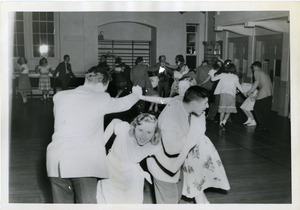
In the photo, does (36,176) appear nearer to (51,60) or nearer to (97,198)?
(97,198)

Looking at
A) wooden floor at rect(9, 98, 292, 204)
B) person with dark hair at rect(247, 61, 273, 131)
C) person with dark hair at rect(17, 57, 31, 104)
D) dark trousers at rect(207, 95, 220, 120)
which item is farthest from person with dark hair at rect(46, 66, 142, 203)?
person with dark hair at rect(17, 57, 31, 104)

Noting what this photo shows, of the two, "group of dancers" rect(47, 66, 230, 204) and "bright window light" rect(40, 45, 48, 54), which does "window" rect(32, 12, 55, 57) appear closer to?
"bright window light" rect(40, 45, 48, 54)

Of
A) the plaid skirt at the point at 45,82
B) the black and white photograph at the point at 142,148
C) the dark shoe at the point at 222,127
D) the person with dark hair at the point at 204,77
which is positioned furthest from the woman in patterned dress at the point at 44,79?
the dark shoe at the point at 222,127

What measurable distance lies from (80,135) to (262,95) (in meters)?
3.03

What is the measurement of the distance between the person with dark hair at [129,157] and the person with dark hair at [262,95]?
254cm

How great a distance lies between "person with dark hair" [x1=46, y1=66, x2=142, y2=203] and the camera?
201cm

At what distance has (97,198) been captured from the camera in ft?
7.20

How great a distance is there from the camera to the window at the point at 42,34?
7007 mm

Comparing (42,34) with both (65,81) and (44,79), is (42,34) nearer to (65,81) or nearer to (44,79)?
(44,79)

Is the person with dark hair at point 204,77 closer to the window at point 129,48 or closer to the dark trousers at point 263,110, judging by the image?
the dark trousers at point 263,110

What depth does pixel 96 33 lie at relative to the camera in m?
7.33

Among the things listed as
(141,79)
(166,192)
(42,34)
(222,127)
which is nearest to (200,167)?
(166,192)

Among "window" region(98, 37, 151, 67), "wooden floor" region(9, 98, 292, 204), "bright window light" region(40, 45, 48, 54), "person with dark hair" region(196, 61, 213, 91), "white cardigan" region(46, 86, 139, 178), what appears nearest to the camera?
"white cardigan" region(46, 86, 139, 178)

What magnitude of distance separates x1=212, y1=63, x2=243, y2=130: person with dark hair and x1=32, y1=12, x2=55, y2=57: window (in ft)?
12.7
